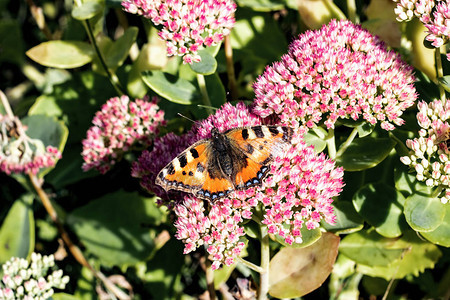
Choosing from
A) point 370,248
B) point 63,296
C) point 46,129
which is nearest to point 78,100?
point 46,129

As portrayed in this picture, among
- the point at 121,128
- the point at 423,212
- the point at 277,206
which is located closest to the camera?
the point at 277,206

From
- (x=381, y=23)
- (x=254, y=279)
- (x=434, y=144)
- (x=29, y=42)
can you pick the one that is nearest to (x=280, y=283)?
(x=254, y=279)

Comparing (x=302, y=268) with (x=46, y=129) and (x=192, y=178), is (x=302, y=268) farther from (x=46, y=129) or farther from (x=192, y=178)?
(x=46, y=129)

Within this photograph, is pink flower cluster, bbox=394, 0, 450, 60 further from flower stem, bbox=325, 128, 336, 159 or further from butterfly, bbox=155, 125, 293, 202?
butterfly, bbox=155, 125, 293, 202

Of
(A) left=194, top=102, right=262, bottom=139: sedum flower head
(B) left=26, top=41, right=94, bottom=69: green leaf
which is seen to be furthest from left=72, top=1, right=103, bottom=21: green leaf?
(A) left=194, top=102, right=262, bottom=139: sedum flower head

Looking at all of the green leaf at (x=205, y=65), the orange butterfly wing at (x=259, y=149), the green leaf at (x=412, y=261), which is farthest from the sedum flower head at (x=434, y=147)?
the green leaf at (x=205, y=65)
